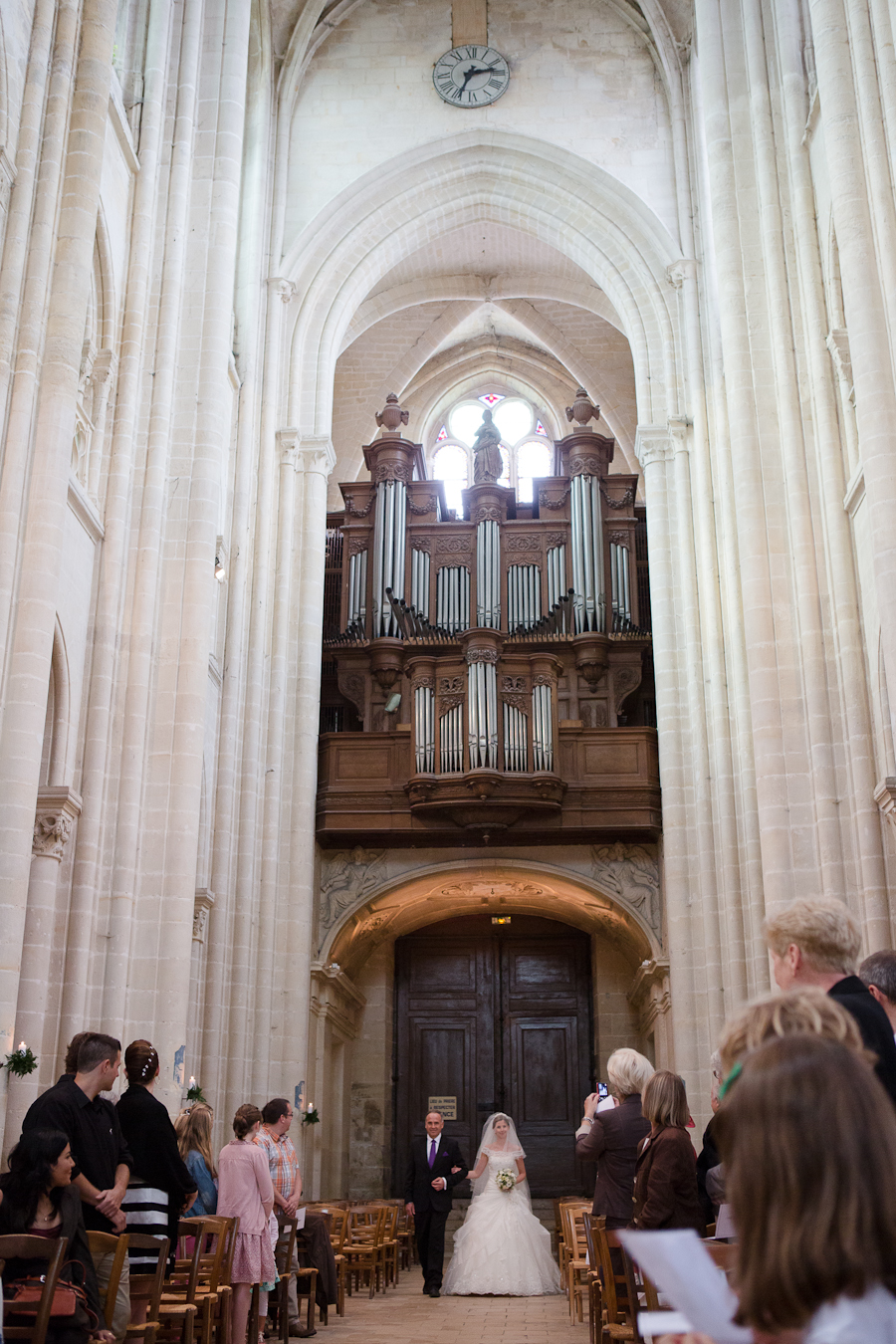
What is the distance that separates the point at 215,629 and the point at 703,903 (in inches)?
248

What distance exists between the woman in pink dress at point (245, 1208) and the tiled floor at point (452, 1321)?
1.78 m

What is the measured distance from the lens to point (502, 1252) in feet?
40.2

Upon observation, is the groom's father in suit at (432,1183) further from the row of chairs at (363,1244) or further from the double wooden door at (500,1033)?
the double wooden door at (500,1033)

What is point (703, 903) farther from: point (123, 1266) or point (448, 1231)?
point (123, 1266)

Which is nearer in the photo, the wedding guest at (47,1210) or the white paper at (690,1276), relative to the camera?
the white paper at (690,1276)

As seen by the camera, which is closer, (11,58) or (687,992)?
(11,58)

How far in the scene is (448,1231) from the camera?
64.6ft

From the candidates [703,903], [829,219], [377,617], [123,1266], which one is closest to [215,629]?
[377,617]

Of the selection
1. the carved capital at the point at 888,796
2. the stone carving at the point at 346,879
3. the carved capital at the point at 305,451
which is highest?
the carved capital at the point at 305,451

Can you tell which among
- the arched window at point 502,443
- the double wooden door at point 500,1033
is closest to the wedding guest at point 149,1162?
the double wooden door at point 500,1033

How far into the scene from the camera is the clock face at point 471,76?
62.2 ft

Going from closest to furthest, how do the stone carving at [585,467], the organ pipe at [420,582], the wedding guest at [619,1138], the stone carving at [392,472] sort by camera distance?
the wedding guest at [619,1138], the organ pipe at [420,582], the stone carving at [585,467], the stone carving at [392,472]

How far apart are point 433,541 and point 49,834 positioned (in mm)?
10024

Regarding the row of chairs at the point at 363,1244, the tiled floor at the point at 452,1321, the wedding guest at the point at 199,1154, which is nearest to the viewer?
the wedding guest at the point at 199,1154
